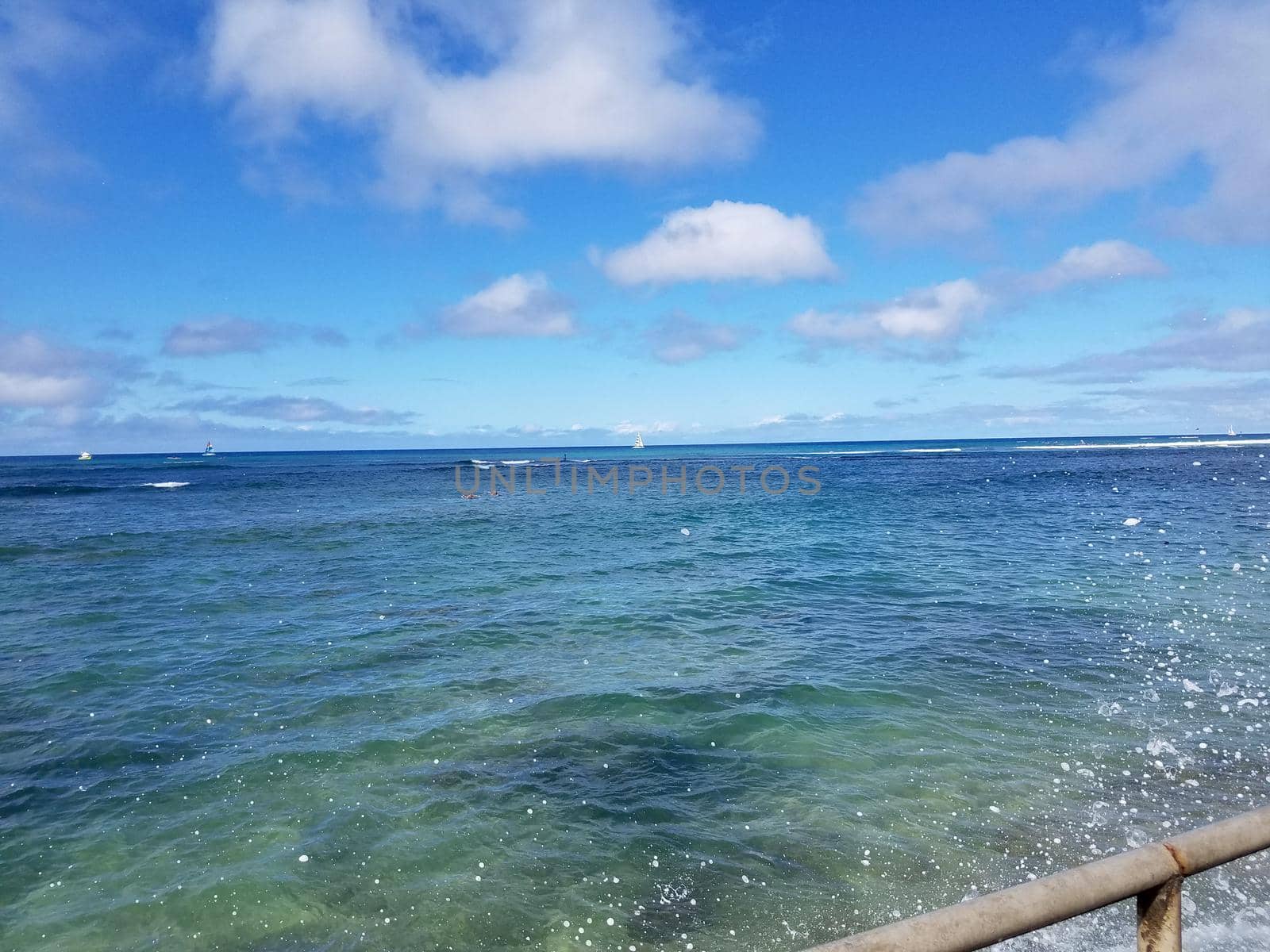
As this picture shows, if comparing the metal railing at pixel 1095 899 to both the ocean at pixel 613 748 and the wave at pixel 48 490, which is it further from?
the wave at pixel 48 490

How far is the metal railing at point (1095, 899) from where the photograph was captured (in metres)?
1.84

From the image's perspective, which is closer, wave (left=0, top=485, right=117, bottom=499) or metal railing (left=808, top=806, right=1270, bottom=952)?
metal railing (left=808, top=806, right=1270, bottom=952)

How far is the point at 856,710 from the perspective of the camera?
35.8 feet

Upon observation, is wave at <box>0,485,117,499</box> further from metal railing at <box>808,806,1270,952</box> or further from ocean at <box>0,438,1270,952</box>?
metal railing at <box>808,806,1270,952</box>

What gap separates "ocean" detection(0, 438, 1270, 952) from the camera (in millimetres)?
6633

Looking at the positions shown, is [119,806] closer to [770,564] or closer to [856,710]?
[856,710]

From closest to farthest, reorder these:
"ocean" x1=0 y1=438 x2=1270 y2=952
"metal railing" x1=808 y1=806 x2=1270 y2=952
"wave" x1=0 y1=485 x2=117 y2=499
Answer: "metal railing" x1=808 y1=806 x2=1270 y2=952, "ocean" x1=0 y1=438 x2=1270 y2=952, "wave" x1=0 y1=485 x2=117 y2=499

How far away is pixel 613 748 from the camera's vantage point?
9.80m

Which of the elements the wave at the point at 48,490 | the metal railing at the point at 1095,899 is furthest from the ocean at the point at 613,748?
the wave at the point at 48,490

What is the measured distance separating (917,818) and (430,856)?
5223 millimetres

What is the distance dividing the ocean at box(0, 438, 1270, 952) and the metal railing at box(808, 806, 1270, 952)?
4619 millimetres

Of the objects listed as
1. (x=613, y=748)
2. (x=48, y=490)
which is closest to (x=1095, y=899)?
(x=613, y=748)

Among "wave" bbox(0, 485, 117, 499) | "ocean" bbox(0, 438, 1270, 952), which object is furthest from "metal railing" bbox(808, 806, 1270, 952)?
"wave" bbox(0, 485, 117, 499)

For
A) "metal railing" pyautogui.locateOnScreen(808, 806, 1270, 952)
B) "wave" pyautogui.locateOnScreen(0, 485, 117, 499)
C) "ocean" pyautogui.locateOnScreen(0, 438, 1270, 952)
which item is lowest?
"ocean" pyautogui.locateOnScreen(0, 438, 1270, 952)
